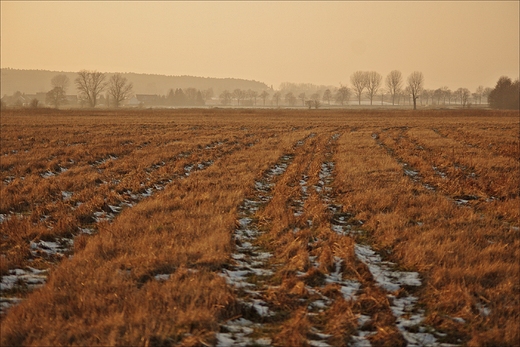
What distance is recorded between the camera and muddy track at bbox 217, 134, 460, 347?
4492mm

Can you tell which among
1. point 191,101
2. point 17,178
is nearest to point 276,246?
point 17,178

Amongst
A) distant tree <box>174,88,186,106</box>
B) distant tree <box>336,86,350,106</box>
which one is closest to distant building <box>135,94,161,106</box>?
distant tree <box>174,88,186,106</box>

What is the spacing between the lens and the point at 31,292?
5422 millimetres

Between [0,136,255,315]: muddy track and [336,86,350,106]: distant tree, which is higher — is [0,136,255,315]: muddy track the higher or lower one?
the lower one

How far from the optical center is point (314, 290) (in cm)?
567

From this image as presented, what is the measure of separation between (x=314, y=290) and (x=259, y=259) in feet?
→ 4.59

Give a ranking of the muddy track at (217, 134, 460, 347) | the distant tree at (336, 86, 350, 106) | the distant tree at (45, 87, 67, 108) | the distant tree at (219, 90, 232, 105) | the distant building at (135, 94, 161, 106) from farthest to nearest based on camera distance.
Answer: the distant tree at (219, 90, 232, 105) < the distant building at (135, 94, 161, 106) < the distant tree at (336, 86, 350, 106) < the distant tree at (45, 87, 67, 108) < the muddy track at (217, 134, 460, 347)

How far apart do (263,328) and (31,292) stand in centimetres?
329

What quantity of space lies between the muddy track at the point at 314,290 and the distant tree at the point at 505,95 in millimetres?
113702

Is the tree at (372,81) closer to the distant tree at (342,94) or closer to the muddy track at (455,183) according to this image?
the distant tree at (342,94)

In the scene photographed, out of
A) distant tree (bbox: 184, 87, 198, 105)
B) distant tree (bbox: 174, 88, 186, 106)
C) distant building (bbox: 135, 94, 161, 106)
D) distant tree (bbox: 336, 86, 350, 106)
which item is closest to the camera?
distant tree (bbox: 336, 86, 350, 106)

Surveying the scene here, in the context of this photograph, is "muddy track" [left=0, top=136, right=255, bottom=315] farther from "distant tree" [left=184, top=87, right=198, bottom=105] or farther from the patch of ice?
"distant tree" [left=184, top=87, right=198, bottom=105]

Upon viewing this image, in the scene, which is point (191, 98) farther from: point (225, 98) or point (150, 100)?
point (150, 100)

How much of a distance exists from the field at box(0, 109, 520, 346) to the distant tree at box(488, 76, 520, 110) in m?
106
